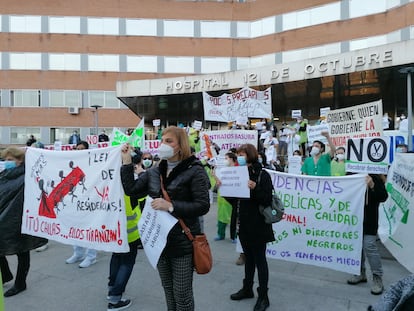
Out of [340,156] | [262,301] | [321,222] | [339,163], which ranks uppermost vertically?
[340,156]

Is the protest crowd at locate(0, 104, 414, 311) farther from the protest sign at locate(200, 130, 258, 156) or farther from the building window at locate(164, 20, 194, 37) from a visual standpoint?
the building window at locate(164, 20, 194, 37)

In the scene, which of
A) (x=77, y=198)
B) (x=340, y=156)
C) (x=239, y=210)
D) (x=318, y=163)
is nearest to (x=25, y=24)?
(x=318, y=163)

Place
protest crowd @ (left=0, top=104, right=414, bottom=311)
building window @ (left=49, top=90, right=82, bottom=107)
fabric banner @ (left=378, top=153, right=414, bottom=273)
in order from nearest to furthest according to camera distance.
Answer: protest crowd @ (left=0, top=104, right=414, bottom=311) < fabric banner @ (left=378, top=153, right=414, bottom=273) < building window @ (left=49, top=90, right=82, bottom=107)

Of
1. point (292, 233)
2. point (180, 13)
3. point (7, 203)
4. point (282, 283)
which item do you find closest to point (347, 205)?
point (292, 233)

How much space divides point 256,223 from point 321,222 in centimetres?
141

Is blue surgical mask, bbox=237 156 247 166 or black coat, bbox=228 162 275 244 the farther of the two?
blue surgical mask, bbox=237 156 247 166

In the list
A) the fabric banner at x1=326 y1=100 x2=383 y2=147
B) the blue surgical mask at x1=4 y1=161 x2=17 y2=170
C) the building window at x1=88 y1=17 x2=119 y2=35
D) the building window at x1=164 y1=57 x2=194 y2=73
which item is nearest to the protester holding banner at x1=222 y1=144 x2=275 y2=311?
the fabric banner at x1=326 y1=100 x2=383 y2=147

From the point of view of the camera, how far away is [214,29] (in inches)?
1427

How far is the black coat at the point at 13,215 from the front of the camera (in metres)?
4.93

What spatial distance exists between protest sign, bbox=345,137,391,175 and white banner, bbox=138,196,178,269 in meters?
2.80

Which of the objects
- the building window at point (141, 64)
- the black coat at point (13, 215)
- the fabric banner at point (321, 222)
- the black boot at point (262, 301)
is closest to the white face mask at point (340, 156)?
the fabric banner at point (321, 222)

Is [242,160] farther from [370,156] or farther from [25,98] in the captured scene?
[25,98]

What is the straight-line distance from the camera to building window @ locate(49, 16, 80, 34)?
35500 mm

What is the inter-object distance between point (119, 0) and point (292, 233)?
35501 millimetres
